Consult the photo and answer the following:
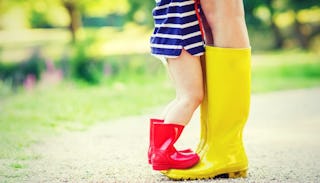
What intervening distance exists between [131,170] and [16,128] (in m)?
1.94

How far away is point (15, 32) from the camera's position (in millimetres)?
21203

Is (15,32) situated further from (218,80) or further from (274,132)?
(218,80)

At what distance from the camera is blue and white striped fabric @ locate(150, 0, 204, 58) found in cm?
294

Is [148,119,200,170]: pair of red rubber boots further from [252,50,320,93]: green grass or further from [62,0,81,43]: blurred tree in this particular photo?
[62,0,81,43]: blurred tree

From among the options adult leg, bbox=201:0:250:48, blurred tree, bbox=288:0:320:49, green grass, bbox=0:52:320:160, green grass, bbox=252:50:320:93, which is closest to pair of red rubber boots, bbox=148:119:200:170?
adult leg, bbox=201:0:250:48

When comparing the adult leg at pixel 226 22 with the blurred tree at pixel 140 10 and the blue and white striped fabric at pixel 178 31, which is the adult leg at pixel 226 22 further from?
the blurred tree at pixel 140 10

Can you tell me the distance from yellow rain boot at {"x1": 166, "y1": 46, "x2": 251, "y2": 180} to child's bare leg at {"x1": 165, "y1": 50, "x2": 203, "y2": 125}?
0.23ft

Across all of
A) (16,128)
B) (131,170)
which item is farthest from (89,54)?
(131,170)

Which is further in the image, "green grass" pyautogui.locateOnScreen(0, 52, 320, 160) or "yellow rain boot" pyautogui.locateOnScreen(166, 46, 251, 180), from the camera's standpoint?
"green grass" pyautogui.locateOnScreen(0, 52, 320, 160)

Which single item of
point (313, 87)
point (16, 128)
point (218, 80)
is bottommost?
point (313, 87)

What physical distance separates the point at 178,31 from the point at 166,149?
0.62 meters

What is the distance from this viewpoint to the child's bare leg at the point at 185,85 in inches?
117

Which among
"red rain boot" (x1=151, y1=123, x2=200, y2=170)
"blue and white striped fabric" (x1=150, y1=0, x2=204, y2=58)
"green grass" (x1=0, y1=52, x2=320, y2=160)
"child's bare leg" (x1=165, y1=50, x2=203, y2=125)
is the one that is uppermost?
"blue and white striped fabric" (x1=150, y1=0, x2=204, y2=58)

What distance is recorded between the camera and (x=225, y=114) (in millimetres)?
3053
